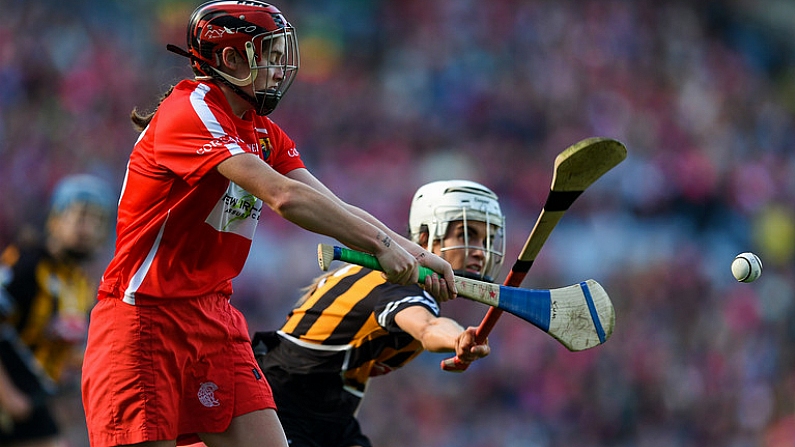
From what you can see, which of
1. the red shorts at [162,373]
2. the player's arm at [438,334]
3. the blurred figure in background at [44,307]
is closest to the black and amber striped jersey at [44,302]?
the blurred figure in background at [44,307]

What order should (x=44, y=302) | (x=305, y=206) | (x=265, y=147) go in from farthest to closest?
(x=44, y=302) → (x=265, y=147) → (x=305, y=206)

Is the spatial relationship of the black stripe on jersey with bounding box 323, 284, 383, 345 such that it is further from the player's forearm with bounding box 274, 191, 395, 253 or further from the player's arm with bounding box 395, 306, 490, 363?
the player's forearm with bounding box 274, 191, 395, 253

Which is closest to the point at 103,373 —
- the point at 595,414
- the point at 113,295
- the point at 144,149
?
the point at 113,295

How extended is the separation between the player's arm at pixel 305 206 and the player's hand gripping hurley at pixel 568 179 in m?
0.63

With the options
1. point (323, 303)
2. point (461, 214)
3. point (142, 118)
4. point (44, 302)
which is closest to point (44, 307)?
point (44, 302)

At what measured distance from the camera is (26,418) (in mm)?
6660

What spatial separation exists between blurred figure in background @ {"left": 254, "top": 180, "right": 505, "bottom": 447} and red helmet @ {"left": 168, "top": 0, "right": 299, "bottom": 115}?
1.08 metres

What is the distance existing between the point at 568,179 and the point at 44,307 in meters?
3.81

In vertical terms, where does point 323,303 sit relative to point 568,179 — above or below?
below

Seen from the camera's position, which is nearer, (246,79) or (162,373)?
(162,373)

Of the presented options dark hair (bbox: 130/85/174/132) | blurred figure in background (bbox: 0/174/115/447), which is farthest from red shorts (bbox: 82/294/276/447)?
blurred figure in background (bbox: 0/174/115/447)

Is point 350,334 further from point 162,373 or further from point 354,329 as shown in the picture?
point 162,373

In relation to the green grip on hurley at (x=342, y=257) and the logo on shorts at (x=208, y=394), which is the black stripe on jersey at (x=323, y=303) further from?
the green grip on hurley at (x=342, y=257)

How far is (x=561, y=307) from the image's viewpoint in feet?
12.8
